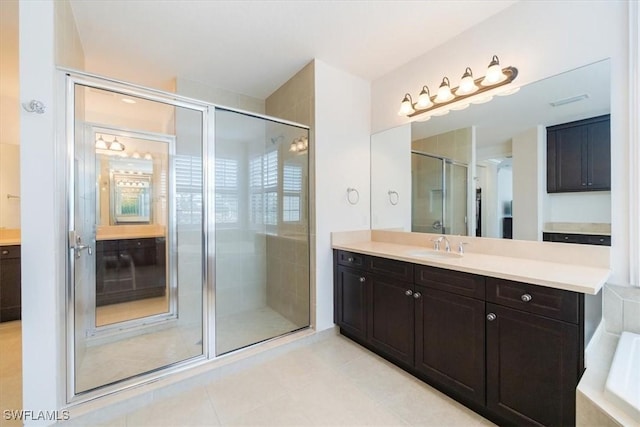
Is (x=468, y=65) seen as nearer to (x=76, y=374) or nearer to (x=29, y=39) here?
(x=29, y=39)

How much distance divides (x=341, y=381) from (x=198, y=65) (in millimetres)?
3169

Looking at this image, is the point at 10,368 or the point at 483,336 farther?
the point at 10,368

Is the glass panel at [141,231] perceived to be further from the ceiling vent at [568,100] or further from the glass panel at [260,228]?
the ceiling vent at [568,100]

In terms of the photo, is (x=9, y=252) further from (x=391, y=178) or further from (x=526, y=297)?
(x=526, y=297)

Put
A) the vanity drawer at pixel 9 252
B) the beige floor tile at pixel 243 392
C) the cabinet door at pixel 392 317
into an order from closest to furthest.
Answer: the beige floor tile at pixel 243 392 < the cabinet door at pixel 392 317 < the vanity drawer at pixel 9 252

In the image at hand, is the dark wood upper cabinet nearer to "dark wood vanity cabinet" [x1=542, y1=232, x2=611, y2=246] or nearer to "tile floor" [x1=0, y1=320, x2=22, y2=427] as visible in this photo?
"dark wood vanity cabinet" [x1=542, y1=232, x2=611, y2=246]

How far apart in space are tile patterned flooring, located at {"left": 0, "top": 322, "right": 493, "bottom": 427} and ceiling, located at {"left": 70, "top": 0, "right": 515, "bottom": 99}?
2.71 metres

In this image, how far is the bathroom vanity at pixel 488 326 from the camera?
130 centimetres

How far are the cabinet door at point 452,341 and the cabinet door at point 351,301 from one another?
0.56 metres

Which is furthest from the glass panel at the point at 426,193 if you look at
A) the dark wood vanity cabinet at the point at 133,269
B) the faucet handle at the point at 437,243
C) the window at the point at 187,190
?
the dark wood vanity cabinet at the point at 133,269

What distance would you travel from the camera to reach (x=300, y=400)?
5.96 feet

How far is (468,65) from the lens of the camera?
7.21ft

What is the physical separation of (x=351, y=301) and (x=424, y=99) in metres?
1.97

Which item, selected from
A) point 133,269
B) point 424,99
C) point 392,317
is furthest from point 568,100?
point 133,269
